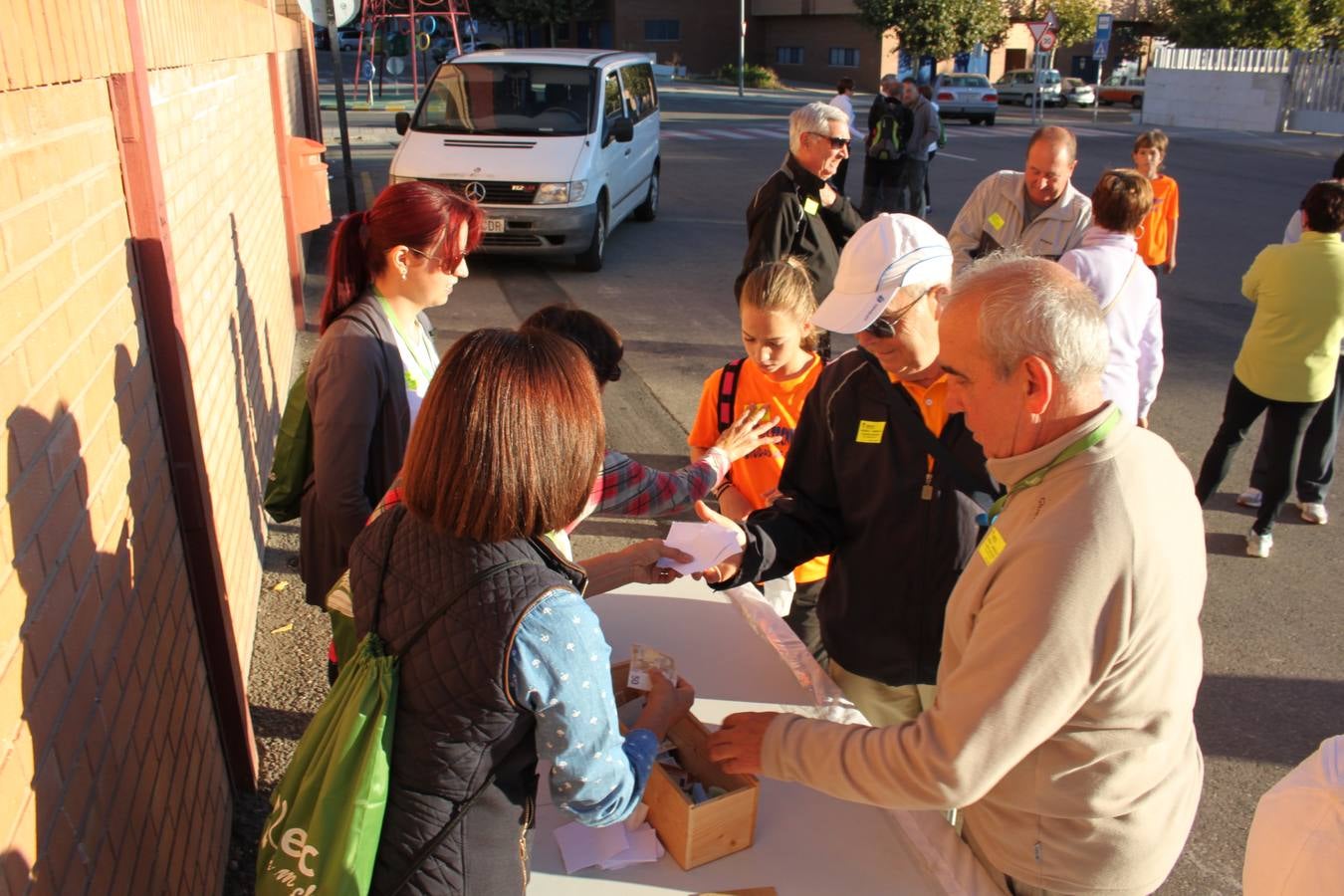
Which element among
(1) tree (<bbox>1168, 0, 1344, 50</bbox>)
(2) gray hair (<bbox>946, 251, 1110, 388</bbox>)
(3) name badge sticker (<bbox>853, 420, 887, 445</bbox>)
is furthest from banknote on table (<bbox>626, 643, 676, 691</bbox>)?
(1) tree (<bbox>1168, 0, 1344, 50</bbox>)

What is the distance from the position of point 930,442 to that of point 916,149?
1135 centimetres

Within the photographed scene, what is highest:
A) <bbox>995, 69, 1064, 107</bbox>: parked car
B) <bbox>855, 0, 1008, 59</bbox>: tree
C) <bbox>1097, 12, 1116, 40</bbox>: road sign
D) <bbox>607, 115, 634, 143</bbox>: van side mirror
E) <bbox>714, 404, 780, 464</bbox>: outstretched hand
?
<bbox>855, 0, 1008, 59</bbox>: tree

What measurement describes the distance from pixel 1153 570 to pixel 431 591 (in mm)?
1080

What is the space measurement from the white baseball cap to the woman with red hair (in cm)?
116

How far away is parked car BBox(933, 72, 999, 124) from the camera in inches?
1277

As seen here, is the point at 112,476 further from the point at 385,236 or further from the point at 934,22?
the point at 934,22

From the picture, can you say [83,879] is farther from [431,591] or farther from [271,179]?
[271,179]

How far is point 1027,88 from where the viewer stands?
41094 mm

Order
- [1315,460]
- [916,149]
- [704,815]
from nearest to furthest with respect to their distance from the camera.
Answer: [704,815] < [1315,460] < [916,149]

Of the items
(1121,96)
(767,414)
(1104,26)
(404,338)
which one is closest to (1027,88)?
(1121,96)

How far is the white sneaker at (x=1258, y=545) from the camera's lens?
538 cm

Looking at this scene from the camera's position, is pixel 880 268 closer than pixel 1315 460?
Yes

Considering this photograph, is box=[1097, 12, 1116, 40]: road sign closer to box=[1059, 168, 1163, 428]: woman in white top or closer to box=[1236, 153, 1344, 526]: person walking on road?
box=[1236, 153, 1344, 526]: person walking on road

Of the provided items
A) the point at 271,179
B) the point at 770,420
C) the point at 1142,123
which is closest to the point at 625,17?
the point at 1142,123
